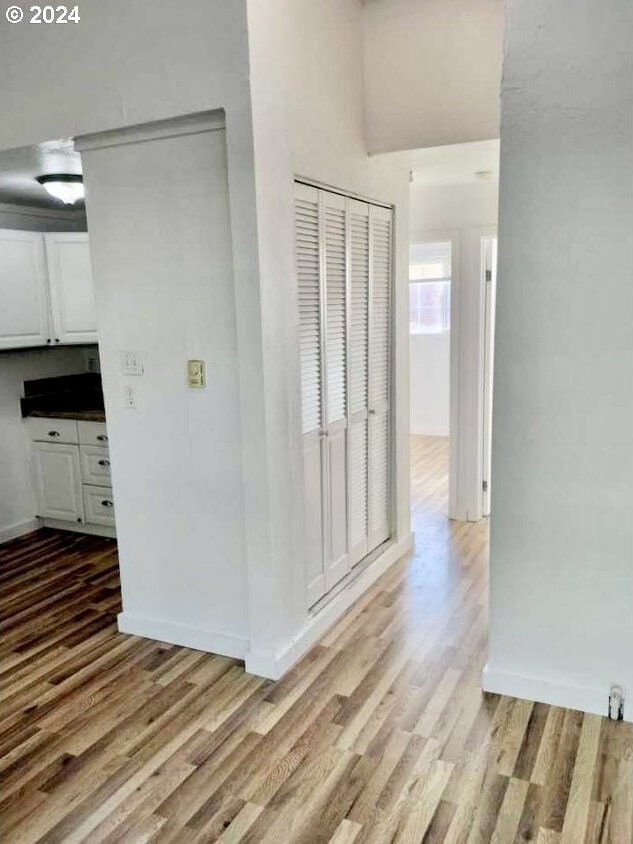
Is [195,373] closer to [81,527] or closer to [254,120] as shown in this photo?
[254,120]

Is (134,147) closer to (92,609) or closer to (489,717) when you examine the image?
(92,609)

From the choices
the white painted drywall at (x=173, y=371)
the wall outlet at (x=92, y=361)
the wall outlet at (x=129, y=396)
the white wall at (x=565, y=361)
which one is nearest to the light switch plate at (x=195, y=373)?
the white painted drywall at (x=173, y=371)

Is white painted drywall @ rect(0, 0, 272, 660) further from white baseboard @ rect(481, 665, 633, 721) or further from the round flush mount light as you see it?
white baseboard @ rect(481, 665, 633, 721)

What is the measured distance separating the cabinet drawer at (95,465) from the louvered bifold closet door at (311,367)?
1.79 m

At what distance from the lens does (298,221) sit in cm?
277

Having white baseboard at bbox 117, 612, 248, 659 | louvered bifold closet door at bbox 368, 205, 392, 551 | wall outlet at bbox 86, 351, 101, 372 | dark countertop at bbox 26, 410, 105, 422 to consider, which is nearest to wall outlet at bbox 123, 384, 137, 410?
white baseboard at bbox 117, 612, 248, 659

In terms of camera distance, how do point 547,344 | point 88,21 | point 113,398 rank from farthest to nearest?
point 113,398 → point 88,21 → point 547,344

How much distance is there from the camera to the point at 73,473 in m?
4.43

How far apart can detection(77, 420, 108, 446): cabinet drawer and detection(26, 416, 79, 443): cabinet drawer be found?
54 millimetres

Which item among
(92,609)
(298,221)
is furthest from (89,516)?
(298,221)

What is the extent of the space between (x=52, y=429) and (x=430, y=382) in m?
4.63

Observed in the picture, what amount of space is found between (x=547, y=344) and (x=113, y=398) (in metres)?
1.85

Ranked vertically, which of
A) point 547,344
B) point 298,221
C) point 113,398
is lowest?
point 113,398

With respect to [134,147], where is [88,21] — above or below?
above
